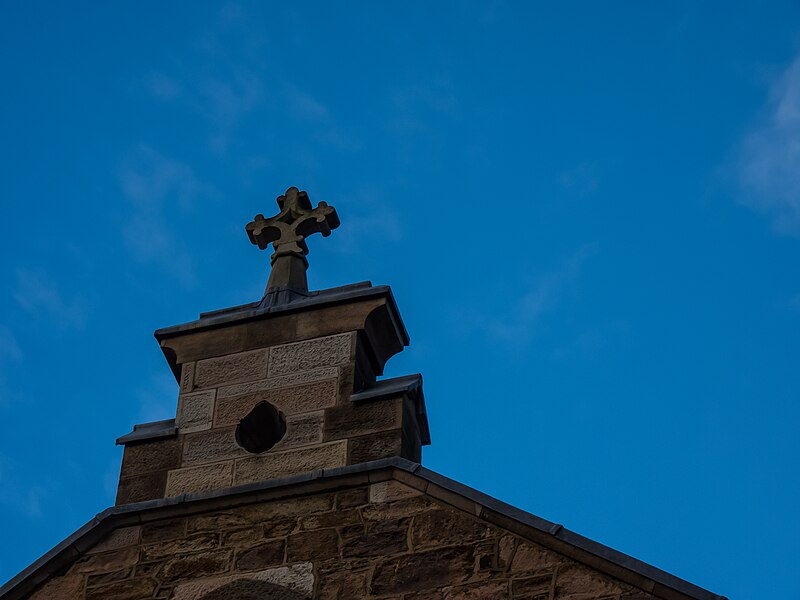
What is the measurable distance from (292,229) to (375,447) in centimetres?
199

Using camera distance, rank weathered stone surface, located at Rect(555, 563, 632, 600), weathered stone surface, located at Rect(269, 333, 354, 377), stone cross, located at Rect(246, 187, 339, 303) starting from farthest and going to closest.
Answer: stone cross, located at Rect(246, 187, 339, 303) < weathered stone surface, located at Rect(269, 333, 354, 377) < weathered stone surface, located at Rect(555, 563, 632, 600)

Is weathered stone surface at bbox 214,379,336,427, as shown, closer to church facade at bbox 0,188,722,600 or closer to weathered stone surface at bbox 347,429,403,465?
church facade at bbox 0,188,722,600

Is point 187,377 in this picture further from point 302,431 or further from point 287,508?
point 287,508

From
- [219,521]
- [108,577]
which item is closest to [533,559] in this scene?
[219,521]

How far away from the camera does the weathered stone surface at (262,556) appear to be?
7758mm

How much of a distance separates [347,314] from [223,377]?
731mm

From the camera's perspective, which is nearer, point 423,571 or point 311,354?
point 423,571

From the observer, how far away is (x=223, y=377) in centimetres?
873

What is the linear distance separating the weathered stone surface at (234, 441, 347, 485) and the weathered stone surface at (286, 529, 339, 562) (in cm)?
40

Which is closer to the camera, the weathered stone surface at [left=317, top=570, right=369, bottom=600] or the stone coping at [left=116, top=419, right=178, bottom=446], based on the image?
the weathered stone surface at [left=317, top=570, right=369, bottom=600]

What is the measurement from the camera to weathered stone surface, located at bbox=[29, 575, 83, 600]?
26.0 feet

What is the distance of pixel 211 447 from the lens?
27.6 feet

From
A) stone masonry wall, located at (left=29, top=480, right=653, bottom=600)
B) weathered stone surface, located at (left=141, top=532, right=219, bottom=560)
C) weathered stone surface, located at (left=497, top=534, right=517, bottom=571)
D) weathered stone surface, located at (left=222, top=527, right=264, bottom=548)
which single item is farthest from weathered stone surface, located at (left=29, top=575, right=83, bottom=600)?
weathered stone surface, located at (left=497, top=534, right=517, bottom=571)

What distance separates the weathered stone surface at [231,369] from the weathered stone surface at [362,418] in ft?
1.85
